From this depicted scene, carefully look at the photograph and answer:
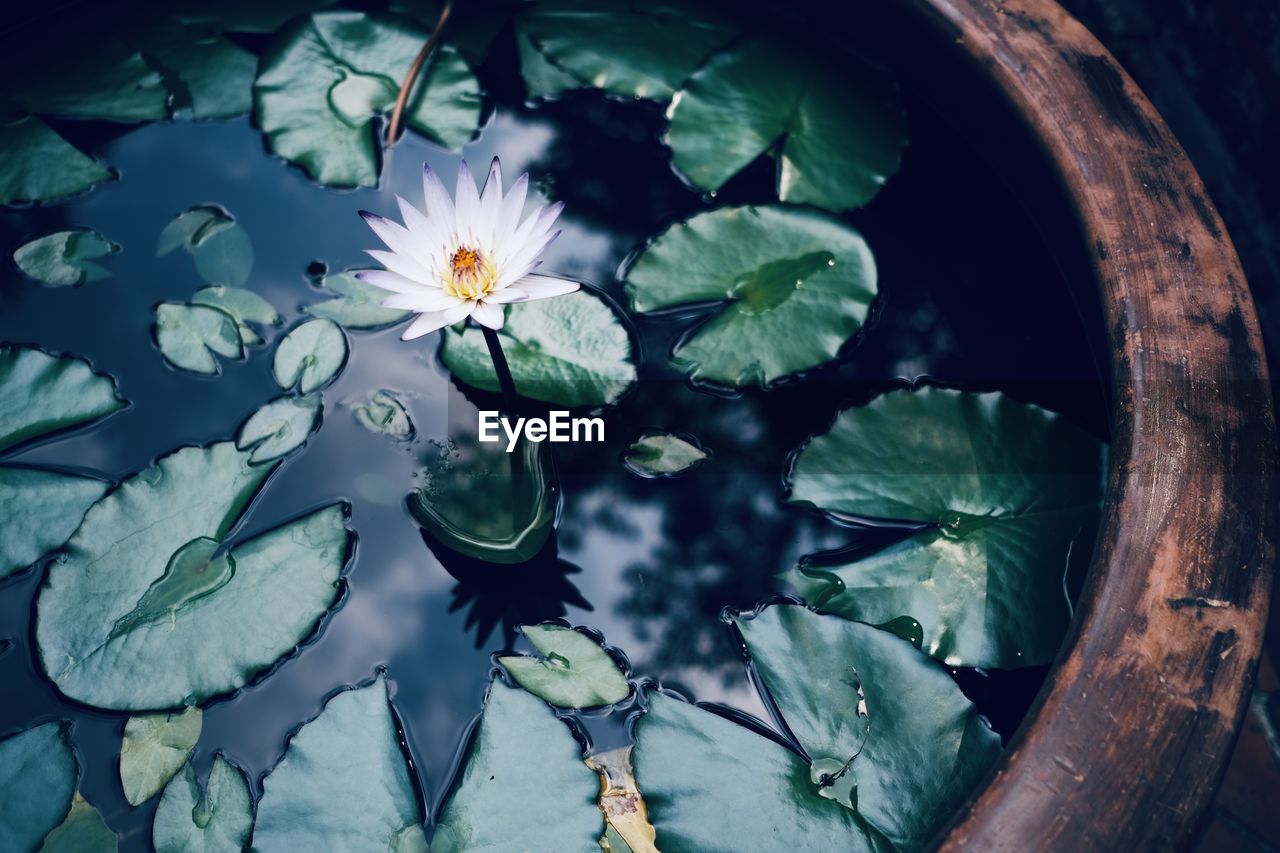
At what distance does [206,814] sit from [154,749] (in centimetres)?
13

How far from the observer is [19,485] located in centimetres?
141

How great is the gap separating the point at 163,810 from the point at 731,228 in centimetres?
136

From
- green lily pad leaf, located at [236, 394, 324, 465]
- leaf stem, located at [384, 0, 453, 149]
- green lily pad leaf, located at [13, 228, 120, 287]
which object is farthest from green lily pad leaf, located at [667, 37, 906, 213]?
green lily pad leaf, located at [13, 228, 120, 287]

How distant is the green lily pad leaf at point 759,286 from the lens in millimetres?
1562

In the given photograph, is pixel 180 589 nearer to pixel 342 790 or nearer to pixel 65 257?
pixel 342 790

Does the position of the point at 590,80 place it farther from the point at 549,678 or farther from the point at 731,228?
the point at 549,678

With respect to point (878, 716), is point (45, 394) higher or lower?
lower

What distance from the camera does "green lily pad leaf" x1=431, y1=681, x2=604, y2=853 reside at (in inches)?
46.1

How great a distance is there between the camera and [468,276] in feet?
4.13

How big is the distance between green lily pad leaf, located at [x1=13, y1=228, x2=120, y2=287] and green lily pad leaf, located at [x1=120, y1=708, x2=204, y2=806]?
89 centimetres

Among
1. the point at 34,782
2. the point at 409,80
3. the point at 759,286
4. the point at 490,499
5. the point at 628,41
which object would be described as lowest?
the point at 34,782

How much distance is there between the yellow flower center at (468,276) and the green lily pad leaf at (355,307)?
38 cm

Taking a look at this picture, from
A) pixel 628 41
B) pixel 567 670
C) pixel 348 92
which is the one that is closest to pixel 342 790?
pixel 567 670

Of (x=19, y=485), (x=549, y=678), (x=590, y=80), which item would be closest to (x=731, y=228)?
(x=590, y=80)
